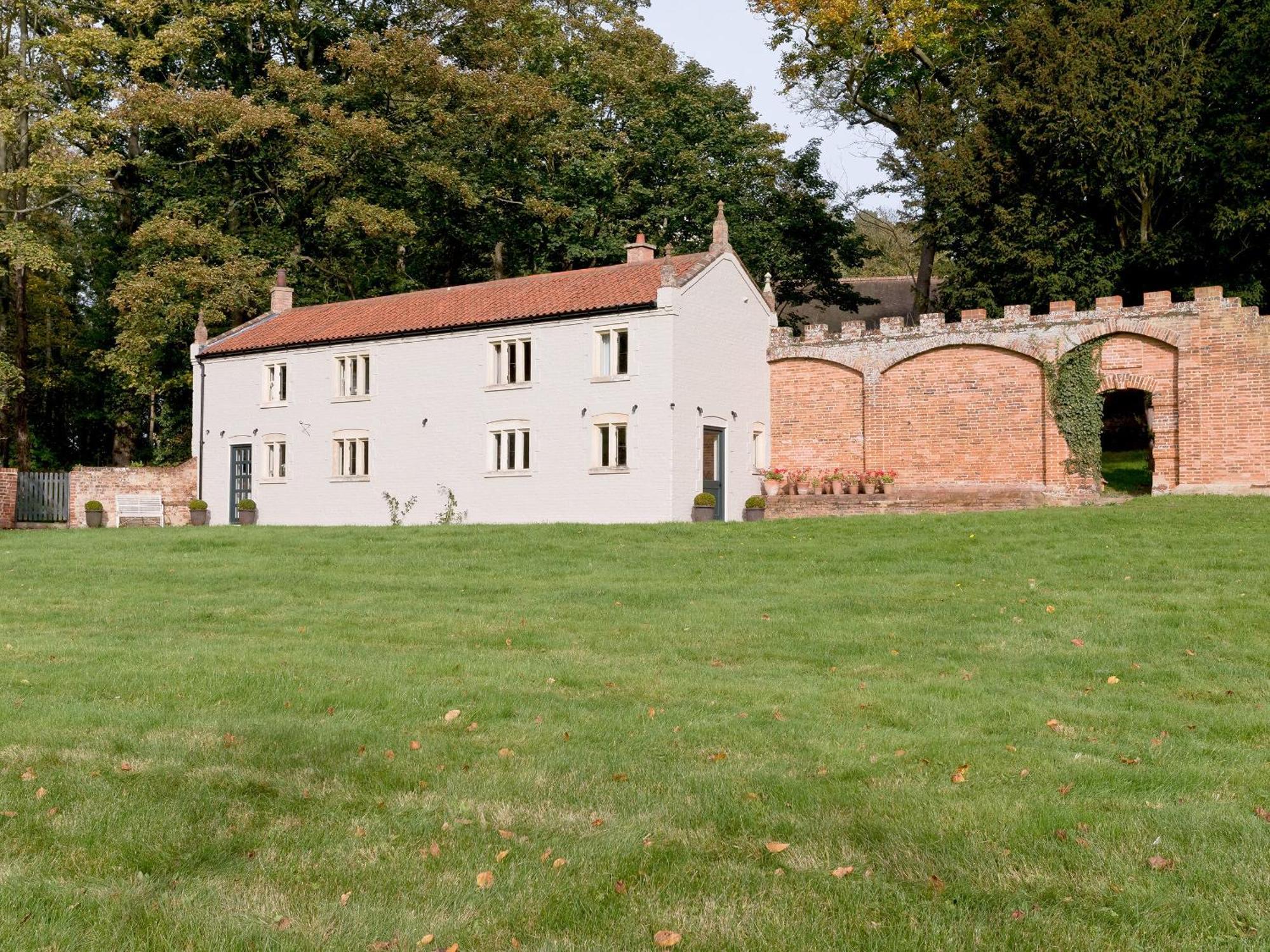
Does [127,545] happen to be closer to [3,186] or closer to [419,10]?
[3,186]

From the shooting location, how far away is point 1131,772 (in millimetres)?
6426

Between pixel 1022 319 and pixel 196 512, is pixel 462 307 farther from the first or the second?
pixel 1022 319

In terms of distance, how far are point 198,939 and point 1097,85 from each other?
103 feet

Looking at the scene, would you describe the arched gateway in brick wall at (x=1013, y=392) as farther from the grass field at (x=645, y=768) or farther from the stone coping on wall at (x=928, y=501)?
the grass field at (x=645, y=768)

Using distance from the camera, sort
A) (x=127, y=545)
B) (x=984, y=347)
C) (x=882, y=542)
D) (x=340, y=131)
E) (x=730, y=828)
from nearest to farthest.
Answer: (x=730, y=828) < (x=882, y=542) < (x=127, y=545) < (x=984, y=347) < (x=340, y=131)

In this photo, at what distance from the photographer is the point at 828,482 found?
28.8m

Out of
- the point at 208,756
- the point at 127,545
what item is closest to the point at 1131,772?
the point at 208,756

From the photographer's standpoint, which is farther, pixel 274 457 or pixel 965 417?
pixel 274 457

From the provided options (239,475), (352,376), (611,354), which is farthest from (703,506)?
(239,475)

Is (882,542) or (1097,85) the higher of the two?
(1097,85)

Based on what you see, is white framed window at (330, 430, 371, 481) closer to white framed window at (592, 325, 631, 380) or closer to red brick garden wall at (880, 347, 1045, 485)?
white framed window at (592, 325, 631, 380)

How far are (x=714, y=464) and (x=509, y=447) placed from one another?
18.7 feet

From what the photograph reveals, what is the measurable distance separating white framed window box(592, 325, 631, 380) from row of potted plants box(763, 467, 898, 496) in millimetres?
5075

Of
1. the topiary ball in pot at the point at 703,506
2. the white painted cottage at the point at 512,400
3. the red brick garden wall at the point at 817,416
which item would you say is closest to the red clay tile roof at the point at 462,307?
the white painted cottage at the point at 512,400
